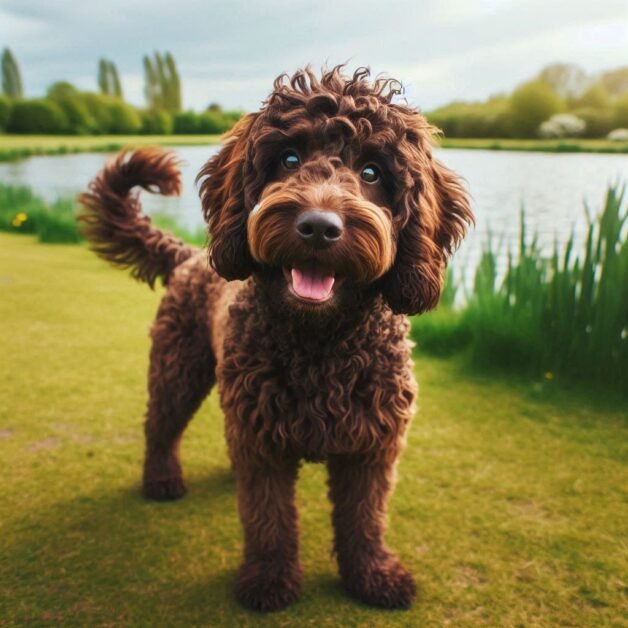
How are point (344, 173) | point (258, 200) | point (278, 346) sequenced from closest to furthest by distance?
point (344, 173) < point (258, 200) < point (278, 346)

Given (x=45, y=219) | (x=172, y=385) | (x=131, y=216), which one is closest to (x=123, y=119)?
(x=45, y=219)

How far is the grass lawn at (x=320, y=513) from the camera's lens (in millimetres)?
2600

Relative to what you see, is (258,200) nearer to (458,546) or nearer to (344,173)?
(344,173)

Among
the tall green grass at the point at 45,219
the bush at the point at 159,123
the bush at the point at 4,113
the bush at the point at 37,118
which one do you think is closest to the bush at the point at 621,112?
the tall green grass at the point at 45,219

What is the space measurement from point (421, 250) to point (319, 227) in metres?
0.53

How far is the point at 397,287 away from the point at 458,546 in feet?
4.78

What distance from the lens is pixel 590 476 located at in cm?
361

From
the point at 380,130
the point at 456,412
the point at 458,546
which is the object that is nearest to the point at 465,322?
the point at 456,412

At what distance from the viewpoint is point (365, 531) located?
266 cm

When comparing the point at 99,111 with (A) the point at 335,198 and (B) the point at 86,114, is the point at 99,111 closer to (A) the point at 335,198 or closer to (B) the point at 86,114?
(B) the point at 86,114

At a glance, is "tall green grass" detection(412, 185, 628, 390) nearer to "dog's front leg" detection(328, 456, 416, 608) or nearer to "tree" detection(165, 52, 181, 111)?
"dog's front leg" detection(328, 456, 416, 608)

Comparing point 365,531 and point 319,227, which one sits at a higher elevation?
point 319,227

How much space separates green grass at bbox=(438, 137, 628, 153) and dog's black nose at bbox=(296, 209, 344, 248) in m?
3.82

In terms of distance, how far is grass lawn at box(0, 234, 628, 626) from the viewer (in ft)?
8.53
